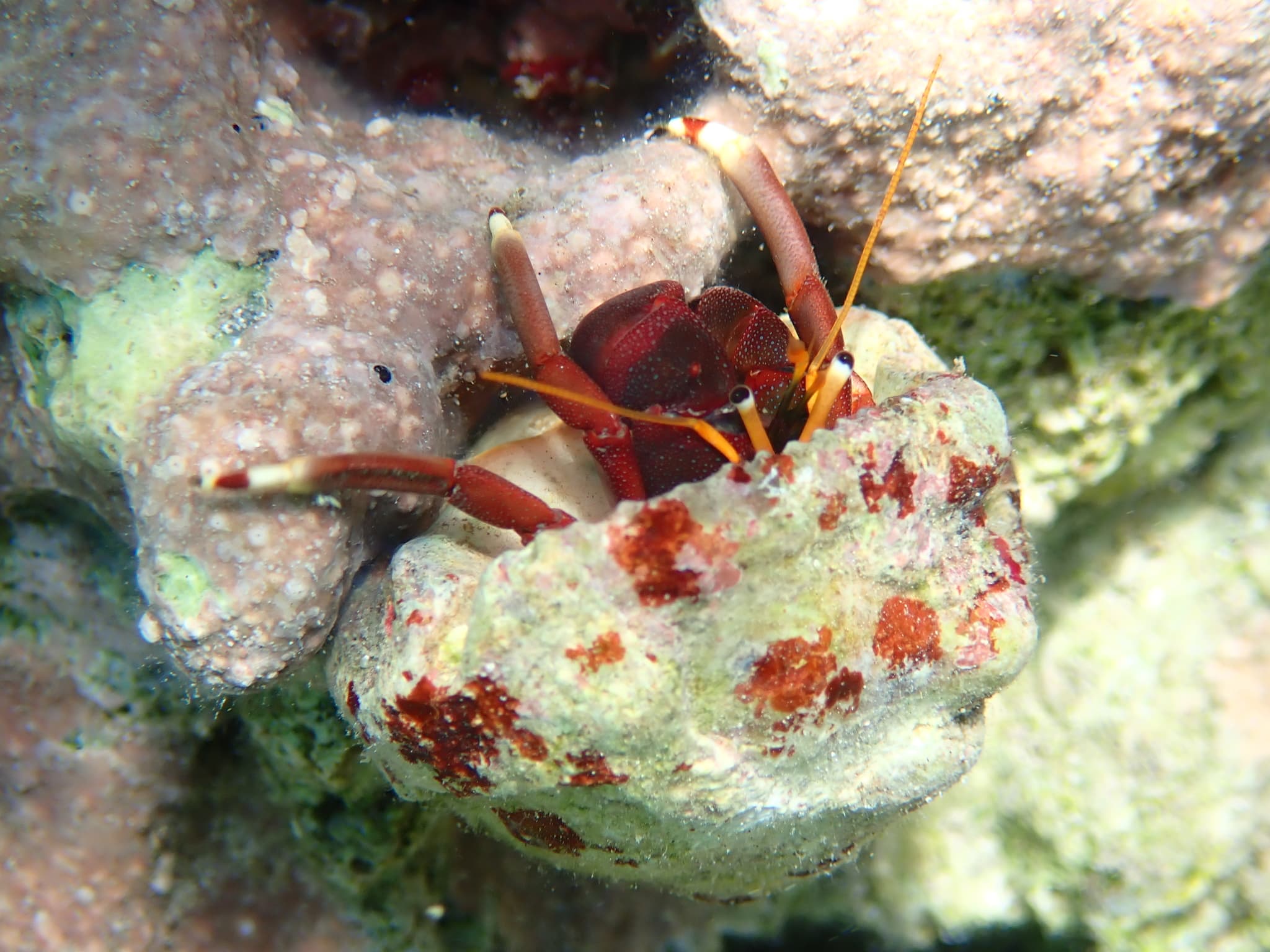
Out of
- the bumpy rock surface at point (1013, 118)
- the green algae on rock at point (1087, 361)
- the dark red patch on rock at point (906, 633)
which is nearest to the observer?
the dark red patch on rock at point (906, 633)

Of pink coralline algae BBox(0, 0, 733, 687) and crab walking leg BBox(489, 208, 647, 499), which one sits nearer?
pink coralline algae BBox(0, 0, 733, 687)

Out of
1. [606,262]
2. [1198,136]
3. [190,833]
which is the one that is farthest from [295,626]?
[1198,136]

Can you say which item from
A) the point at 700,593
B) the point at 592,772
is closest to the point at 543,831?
the point at 592,772

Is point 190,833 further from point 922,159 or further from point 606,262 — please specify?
point 922,159

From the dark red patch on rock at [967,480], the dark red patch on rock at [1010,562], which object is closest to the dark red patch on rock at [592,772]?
the dark red patch on rock at [967,480]

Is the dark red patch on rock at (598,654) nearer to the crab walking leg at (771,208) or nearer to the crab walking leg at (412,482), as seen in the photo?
the crab walking leg at (412,482)

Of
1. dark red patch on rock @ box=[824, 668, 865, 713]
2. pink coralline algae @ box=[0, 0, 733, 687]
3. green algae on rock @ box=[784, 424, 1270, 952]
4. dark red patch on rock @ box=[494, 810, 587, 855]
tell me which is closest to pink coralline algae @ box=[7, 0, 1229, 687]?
pink coralline algae @ box=[0, 0, 733, 687]

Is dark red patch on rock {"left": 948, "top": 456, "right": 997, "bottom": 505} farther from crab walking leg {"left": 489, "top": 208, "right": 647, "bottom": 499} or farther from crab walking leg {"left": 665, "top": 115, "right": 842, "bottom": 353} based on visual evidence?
crab walking leg {"left": 489, "top": 208, "right": 647, "bottom": 499}

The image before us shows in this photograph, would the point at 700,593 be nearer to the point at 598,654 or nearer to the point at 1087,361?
the point at 598,654
